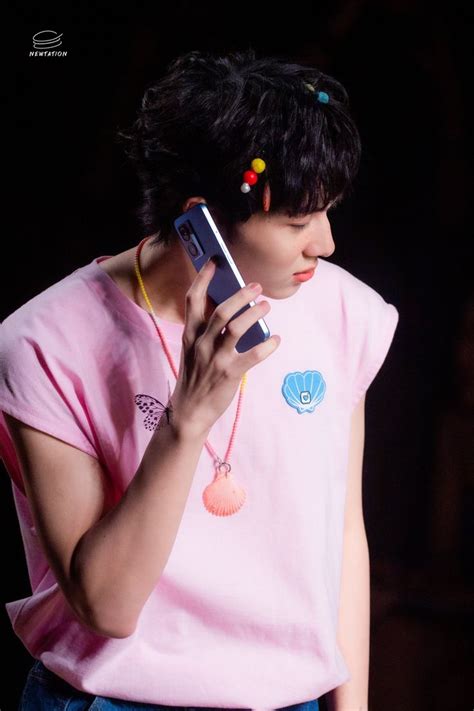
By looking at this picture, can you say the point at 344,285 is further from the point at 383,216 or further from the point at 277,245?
the point at 383,216

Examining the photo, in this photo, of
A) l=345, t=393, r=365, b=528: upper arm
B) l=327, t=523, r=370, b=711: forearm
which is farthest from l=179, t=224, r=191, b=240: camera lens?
l=327, t=523, r=370, b=711: forearm

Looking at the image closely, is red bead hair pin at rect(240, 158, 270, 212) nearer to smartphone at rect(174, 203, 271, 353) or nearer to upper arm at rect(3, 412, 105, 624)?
smartphone at rect(174, 203, 271, 353)

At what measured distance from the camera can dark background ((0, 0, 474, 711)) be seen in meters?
1.22

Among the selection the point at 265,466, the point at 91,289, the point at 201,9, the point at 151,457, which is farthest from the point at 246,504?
the point at 201,9

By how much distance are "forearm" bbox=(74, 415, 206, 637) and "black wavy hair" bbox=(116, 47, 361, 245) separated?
257 mm

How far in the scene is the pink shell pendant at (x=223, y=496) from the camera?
940 mm

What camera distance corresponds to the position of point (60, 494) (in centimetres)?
87

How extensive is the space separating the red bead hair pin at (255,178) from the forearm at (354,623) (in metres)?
0.46

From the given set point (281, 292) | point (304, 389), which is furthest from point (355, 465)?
point (281, 292)

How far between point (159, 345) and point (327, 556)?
1.10 feet

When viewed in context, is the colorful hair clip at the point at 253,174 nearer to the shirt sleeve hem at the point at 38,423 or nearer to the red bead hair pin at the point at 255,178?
the red bead hair pin at the point at 255,178

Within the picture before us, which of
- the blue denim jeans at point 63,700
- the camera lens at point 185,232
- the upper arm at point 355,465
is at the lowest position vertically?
the blue denim jeans at point 63,700

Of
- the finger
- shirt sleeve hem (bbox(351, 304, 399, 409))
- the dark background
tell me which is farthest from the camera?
the dark background

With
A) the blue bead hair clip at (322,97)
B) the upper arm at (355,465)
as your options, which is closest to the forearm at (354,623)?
the upper arm at (355,465)
